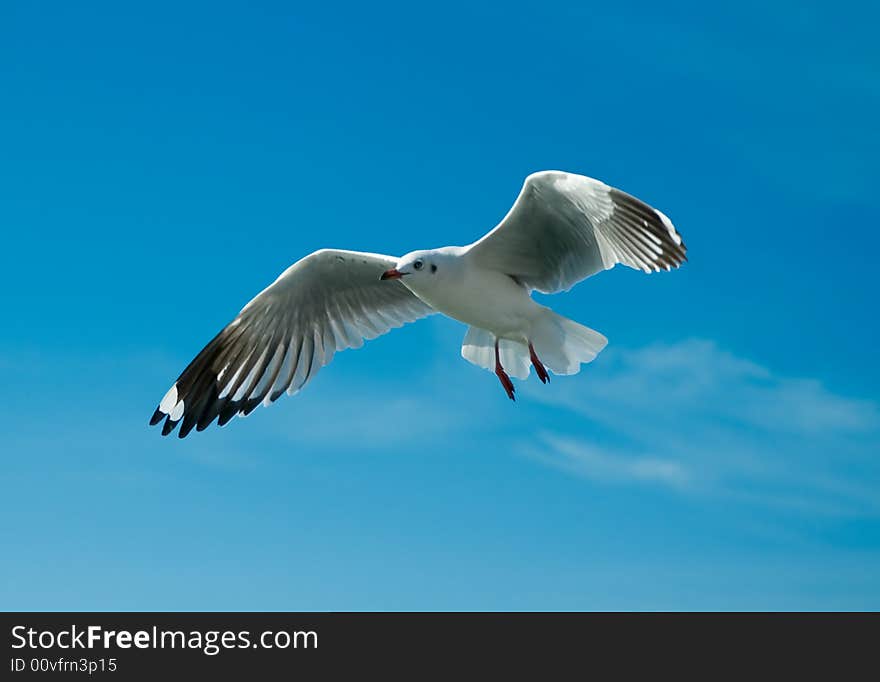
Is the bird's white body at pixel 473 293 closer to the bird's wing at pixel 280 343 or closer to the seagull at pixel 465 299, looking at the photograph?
the seagull at pixel 465 299

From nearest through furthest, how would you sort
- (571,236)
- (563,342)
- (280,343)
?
(571,236) → (563,342) → (280,343)

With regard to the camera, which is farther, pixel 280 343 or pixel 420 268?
pixel 280 343

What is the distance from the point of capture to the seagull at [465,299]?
6.68 metres

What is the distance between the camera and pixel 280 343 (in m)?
8.62

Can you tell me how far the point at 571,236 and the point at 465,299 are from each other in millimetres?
853

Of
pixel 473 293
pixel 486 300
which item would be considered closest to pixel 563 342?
pixel 486 300

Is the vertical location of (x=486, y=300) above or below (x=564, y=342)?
above

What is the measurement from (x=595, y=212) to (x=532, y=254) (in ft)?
2.42

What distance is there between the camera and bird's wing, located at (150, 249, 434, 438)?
854cm

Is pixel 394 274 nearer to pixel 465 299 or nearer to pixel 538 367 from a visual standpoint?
pixel 465 299

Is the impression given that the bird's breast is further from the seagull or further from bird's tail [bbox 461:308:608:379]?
bird's tail [bbox 461:308:608:379]

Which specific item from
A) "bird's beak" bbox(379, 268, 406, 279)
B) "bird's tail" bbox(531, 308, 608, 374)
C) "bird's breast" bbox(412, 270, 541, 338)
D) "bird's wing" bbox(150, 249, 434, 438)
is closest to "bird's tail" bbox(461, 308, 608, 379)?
"bird's tail" bbox(531, 308, 608, 374)

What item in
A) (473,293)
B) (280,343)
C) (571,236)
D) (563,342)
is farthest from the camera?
(280,343)

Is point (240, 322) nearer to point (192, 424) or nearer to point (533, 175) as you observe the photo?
point (192, 424)
